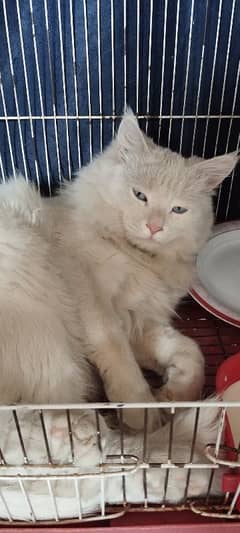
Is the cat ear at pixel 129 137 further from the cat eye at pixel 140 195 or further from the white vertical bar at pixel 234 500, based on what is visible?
the white vertical bar at pixel 234 500

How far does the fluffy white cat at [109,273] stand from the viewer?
3.63 ft

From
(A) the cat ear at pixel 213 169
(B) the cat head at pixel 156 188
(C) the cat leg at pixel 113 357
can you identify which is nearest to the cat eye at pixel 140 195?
(B) the cat head at pixel 156 188

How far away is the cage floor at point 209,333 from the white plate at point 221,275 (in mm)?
63

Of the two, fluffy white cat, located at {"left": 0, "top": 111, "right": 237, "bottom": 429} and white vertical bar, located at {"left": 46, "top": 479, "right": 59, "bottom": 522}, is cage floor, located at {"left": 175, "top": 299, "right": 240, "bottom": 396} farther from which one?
white vertical bar, located at {"left": 46, "top": 479, "right": 59, "bottom": 522}

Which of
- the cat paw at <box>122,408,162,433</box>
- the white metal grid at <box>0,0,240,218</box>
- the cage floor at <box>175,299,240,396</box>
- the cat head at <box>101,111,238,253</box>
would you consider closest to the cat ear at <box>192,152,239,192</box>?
the cat head at <box>101,111,238,253</box>

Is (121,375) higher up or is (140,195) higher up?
(140,195)

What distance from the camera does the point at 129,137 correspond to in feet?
4.46

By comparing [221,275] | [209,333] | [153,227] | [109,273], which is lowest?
[209,333]

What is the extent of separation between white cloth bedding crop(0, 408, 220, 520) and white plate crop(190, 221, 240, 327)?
0.49 meters

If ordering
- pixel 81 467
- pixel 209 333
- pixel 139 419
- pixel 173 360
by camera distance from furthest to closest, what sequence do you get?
pixel 209 333 < pixel 173 360 < pixel 139 419 < pixel 81 467

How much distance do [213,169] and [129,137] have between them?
8.9 inches

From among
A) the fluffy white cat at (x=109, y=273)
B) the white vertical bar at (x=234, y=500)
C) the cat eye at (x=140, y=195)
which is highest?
the cat eye at (x=140, y=195)

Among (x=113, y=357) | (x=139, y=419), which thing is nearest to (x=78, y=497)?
(x=139, y=419)

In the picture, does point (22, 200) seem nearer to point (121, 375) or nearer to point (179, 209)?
point (179, 209)
